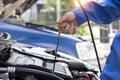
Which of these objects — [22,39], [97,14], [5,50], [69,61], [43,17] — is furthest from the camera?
[43,17]

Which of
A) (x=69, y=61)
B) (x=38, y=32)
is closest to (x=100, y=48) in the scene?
(x=38, y=32)

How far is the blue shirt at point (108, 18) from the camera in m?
2.82

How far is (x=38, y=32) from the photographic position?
19.9 feet

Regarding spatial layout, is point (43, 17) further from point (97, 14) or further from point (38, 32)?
point (97, 14)

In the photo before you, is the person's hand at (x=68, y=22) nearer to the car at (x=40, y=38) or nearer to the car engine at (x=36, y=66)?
the car engine at (x=36, y=66)

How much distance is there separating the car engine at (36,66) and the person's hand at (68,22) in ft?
0.97

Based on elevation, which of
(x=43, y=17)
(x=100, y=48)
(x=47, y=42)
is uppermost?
(x=47, y=42)

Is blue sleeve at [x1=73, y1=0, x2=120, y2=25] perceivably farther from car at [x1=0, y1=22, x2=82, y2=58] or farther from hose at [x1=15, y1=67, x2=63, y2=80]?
car at [x1=0, y1=22, x2=82, y2=58]

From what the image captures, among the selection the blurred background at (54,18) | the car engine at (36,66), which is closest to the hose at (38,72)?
the car engine at (36,66)

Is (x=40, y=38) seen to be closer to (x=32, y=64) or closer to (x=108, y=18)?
(x=32, y=64)

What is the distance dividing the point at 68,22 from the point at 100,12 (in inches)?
8.4

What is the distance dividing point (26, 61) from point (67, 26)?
1.44 feet

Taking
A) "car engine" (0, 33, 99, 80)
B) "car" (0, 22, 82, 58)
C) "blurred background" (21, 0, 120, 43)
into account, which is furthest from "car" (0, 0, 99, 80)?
"blurred background" (21, 0, 120, 43)

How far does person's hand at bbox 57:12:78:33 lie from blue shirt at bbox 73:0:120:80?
3 centimetres
